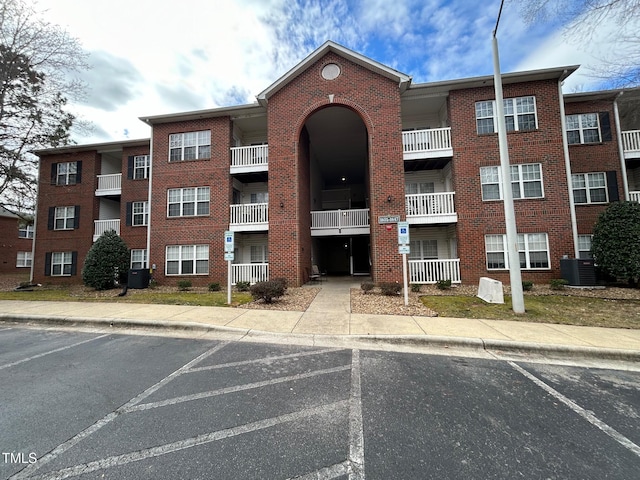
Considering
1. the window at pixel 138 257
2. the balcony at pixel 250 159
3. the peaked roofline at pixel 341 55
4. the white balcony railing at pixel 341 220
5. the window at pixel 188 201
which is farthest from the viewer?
the window at pixel 138 257

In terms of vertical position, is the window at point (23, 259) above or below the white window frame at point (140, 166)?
below

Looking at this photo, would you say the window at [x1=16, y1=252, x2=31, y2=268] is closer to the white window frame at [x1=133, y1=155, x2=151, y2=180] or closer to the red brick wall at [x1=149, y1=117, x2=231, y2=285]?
the white window frame at [x1=133, y1=155, x2=151, y2=180]

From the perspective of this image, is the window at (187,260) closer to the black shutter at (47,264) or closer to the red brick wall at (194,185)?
the red brick wall at (194,185)

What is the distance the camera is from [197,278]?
46.2ft

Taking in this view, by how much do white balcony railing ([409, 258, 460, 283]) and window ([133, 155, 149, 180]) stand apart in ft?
52.6

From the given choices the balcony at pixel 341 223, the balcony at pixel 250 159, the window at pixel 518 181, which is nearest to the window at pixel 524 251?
the window at pixel 518 181

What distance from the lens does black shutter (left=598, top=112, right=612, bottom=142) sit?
12570 millimetres

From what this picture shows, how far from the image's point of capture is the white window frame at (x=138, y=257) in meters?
15.8

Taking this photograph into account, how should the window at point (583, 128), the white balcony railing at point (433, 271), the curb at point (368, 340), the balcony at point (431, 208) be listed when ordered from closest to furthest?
the curb at point (368, 340) → the white balcony railing at point (433, 271) → the balcony at point (431, 208) → the window at point (583, 128)

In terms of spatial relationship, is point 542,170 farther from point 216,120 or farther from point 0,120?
point 0,120

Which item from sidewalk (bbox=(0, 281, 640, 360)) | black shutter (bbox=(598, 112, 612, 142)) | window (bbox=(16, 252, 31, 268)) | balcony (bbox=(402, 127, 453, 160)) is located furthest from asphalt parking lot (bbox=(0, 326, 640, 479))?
window (bbox=(16, 252, 31, 268))

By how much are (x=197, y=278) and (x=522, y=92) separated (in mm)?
17857

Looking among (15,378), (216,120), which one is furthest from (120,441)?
(216,120)

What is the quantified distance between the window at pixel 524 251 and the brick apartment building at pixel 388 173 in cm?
4
